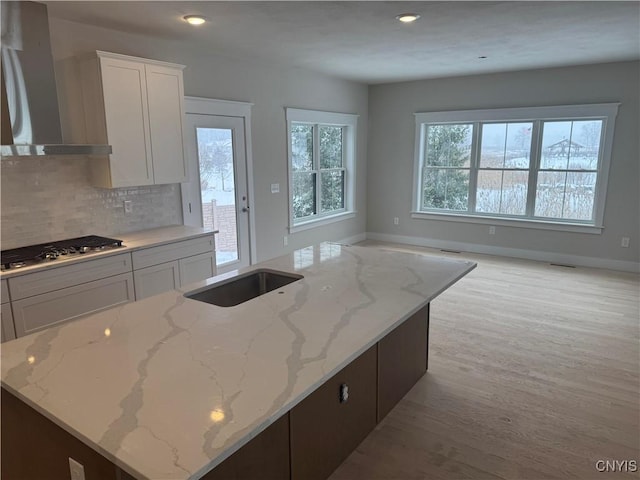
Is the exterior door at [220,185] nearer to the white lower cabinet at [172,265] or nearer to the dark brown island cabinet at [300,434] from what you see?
the white lower cabinet at [172,265]

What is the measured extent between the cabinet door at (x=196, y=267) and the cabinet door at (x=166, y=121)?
2.43 ft

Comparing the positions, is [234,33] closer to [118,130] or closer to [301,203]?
[118,130]

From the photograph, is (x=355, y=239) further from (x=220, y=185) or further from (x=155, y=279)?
(x=155, y=279)

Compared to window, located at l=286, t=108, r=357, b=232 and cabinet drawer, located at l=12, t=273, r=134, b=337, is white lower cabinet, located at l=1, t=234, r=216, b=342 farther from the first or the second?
window, located at l=286, t=108, r=357, b=232

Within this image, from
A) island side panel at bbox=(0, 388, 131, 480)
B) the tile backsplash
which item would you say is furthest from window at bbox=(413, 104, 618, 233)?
island side panel at bbox=(0, 388, 131, 480)

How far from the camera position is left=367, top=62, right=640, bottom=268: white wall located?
5.36 m

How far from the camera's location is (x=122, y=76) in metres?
3.40

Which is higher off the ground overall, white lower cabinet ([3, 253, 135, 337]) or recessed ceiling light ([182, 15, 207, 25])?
recessed ceiling light ([182, 15, 207, 25])

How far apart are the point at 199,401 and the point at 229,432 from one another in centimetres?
19

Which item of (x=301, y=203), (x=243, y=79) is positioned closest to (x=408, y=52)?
(x=243, y=79)

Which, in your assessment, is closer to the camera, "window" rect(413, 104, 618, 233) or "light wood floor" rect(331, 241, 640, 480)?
"light wood floor" rect(331, 241, 640, 480)

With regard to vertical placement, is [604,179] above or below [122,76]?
below

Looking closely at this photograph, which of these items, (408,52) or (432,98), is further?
(432,98)

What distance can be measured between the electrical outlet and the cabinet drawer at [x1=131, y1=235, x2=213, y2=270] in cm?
208
